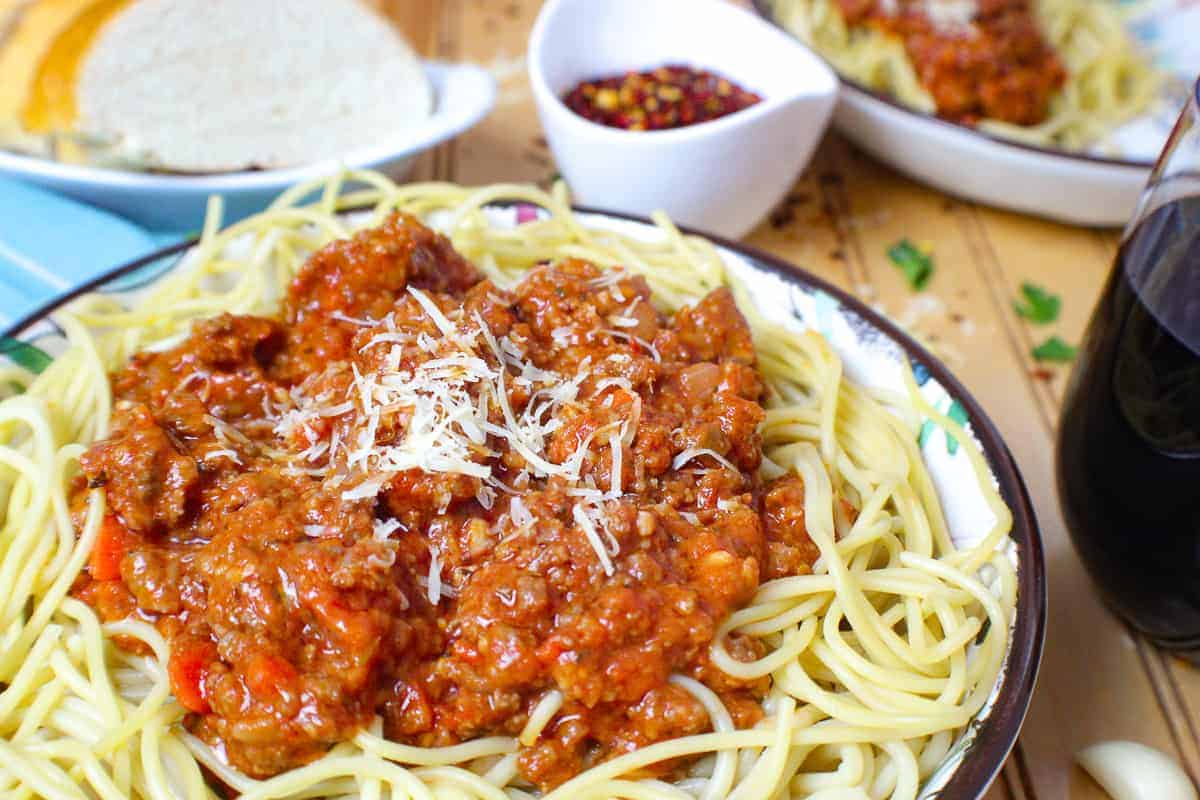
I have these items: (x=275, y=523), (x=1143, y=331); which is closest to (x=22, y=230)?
(x=275, y=523)

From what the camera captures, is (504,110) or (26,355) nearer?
(26,355)

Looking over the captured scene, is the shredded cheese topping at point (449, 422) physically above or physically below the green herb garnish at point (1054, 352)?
above

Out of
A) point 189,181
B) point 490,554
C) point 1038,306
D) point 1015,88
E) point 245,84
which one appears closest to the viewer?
point 490,554

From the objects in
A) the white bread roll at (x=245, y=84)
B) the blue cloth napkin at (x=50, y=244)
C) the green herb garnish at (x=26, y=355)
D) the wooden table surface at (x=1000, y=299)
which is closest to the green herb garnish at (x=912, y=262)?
the wooden table surface at (x=1000, y=299)

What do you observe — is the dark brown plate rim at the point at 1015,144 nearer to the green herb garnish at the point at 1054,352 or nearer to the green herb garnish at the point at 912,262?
the green herb garnish at the point at 912,262

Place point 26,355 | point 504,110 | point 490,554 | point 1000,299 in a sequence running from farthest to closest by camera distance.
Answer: point 504,110
point 1000,299
point 26,355
point 490,554

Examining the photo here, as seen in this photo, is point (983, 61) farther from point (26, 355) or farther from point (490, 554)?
point (26, 355)

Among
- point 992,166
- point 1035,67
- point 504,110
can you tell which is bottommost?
point 504,110

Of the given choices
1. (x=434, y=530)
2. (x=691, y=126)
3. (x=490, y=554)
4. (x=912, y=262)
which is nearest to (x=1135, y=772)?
(x=490, y=554)

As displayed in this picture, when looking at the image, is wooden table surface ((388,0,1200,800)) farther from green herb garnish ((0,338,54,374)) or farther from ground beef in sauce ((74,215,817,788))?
green herb garnish ((0,338,54,374))
